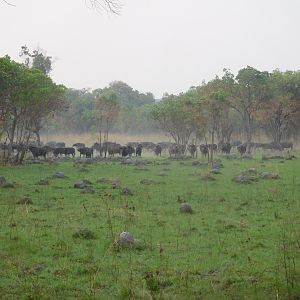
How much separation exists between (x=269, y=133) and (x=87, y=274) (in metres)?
63.8

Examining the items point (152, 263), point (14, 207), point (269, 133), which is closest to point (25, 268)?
point (152, 263)

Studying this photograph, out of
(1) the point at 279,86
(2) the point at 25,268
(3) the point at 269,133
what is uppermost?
(1) the point at 279,86

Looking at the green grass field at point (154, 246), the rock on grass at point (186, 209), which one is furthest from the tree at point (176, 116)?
the rock on grass at point (186, 209)

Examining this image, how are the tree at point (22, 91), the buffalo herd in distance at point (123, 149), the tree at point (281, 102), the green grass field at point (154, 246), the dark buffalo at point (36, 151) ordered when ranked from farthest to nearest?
1. the tree at point (281, 102)
2. the buffalo herd in distance at point (123, 149)
3. the dark buffalo at point (36, 151)
4. the tree at point (22, 91)
5. the green grass field at point (154, 246)

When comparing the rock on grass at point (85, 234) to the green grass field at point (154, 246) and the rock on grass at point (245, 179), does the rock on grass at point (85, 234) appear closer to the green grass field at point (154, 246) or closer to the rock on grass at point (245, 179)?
the green grass field at point (154, 246)

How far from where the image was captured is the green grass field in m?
8.23

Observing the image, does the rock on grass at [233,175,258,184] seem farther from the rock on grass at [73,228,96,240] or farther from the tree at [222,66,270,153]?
the tree at [222,66,270,153]

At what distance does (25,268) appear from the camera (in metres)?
9.57

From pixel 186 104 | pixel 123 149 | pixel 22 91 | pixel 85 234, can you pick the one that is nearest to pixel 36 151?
pixel 22 91

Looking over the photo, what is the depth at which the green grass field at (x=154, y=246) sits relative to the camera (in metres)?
8.23

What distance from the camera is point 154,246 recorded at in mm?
11508

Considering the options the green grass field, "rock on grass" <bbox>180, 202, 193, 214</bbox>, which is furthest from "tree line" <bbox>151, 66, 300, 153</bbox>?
"rock on grass" <bbox>180, 202, 193, 214</bbox>

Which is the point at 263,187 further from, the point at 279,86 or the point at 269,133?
the point at 269,133

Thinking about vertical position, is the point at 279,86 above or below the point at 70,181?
above
